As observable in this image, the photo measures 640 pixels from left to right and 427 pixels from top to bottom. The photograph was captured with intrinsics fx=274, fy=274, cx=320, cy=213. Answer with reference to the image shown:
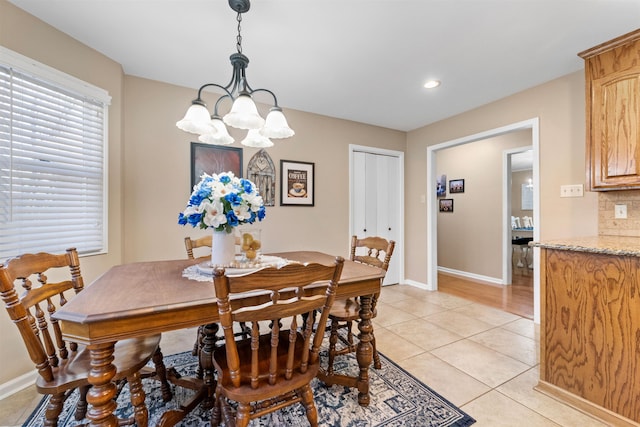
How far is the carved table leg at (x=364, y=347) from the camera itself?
1.60m

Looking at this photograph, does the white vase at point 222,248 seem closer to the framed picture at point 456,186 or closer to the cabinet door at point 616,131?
the cabinet door at point 616,131

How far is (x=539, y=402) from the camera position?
1666 millimetres

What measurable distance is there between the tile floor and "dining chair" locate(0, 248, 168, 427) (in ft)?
2.08

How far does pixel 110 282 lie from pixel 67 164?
1323 millimetres

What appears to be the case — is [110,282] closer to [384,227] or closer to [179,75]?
[179,75]

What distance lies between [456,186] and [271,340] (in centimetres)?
510

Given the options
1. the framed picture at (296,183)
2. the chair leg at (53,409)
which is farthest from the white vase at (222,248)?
the framed picture at (296,183)

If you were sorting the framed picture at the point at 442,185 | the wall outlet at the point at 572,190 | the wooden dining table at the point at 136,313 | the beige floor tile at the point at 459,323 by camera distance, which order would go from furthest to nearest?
1. the framed picture at the point at 442,185
2. the beige floor tile at the point at 459,323
3. the wall outlet at the point at 572,190
4. the wooden dining table at the point at 136,313

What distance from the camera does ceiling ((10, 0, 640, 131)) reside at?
1769 mm

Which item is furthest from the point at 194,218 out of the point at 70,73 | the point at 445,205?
the point at 445,205

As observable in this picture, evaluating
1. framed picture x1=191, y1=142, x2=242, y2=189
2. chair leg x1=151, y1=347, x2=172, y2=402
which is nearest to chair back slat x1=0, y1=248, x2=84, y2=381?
chair leg x1=151, y1=347, x2=172, y2=402

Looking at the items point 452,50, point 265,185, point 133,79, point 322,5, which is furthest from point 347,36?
point 133,79

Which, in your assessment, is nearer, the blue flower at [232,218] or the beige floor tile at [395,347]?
the blue flower at [232,218]

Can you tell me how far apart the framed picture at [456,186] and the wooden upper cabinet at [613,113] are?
293 cm
